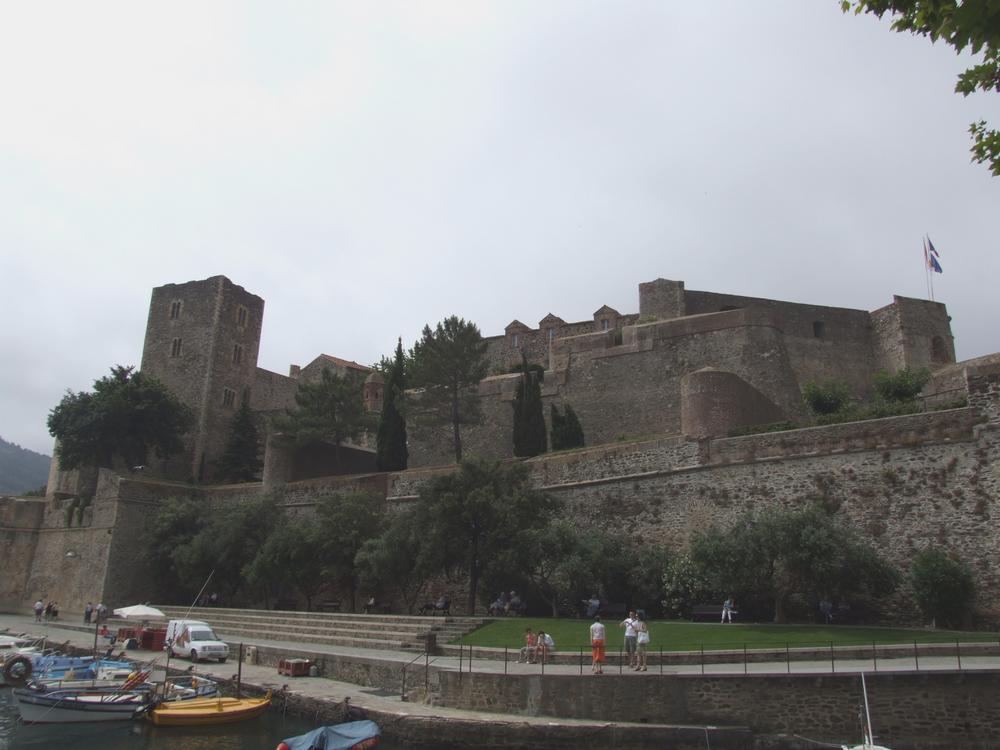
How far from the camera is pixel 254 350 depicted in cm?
4950

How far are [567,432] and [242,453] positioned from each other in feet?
68.6

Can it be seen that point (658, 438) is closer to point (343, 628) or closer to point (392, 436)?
point (343, 628)

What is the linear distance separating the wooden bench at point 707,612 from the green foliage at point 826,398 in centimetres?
1199

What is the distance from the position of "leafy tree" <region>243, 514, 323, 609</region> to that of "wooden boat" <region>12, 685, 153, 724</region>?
35.4 feet

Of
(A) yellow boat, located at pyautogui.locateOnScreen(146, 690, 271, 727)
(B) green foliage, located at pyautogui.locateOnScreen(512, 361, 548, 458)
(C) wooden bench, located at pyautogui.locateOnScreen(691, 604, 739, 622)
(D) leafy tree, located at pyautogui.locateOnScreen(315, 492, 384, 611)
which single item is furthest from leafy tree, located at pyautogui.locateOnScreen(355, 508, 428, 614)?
(C) wooden bench, located at pyautogui.locateOnScreen(691, 604, 739, 622)

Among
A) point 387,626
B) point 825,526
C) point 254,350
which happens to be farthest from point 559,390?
point 254,350

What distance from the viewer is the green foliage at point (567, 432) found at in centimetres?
3222

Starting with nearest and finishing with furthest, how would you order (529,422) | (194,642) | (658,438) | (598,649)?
(598,649) → (194,642) → (658,438) → (529,422)

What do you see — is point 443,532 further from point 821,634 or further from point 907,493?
point 907,493

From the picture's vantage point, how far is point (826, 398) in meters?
30.5

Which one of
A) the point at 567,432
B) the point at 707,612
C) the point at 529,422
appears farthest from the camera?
the point at 529,422

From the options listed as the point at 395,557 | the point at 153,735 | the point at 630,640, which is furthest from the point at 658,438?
the point at 153,735

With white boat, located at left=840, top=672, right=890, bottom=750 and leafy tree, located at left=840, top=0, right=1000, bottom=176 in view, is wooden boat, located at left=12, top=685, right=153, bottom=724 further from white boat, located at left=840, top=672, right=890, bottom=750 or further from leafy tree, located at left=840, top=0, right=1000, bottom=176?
leafy tree, located at left=840, top=0, right=1000, bottom=176

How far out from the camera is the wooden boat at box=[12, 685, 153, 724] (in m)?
17.3
